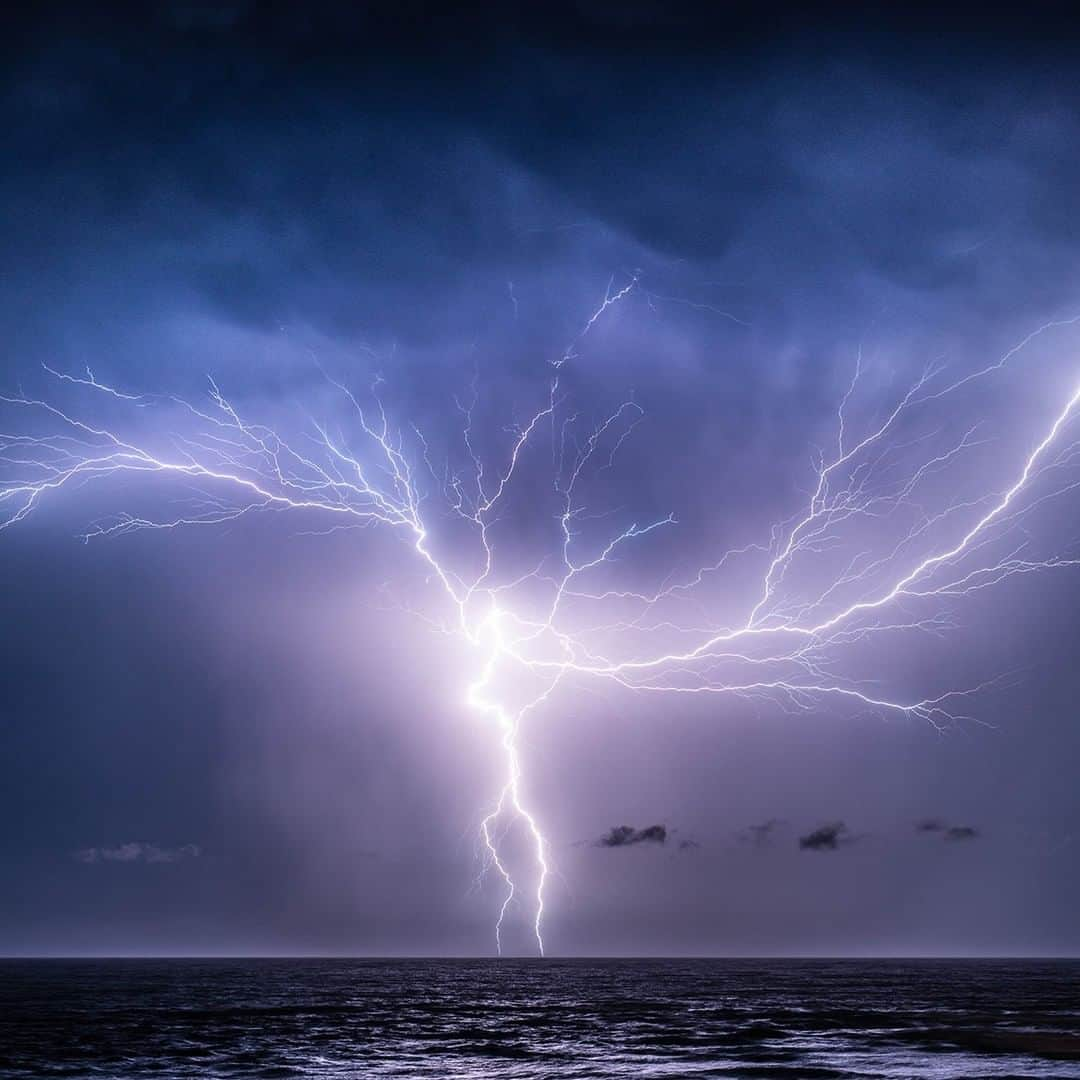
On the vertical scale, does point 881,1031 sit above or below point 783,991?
below

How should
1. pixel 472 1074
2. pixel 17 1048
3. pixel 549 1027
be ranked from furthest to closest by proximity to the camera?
1. pixel 549 1027
2. pixel 17 1048
3. pixel 472 1074

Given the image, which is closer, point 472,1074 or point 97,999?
point 472,1074

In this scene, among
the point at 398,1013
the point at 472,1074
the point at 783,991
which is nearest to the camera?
the point at 472,1074

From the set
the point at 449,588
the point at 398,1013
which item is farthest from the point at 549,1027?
the point at 449,588

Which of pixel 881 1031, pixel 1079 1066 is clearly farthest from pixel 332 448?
pixel 1079 1066

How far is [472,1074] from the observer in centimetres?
1880

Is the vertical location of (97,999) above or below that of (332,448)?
below

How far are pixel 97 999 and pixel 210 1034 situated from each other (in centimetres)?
1891

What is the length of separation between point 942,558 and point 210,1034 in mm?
23858

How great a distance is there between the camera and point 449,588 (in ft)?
107

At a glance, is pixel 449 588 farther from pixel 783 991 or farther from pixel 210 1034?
pixel 783 991

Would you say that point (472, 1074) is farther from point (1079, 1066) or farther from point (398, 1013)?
point (398, 1013)

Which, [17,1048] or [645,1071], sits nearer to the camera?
[645,1071]

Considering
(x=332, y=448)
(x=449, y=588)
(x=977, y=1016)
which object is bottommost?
(x=977, y=1016)
